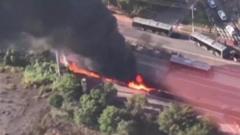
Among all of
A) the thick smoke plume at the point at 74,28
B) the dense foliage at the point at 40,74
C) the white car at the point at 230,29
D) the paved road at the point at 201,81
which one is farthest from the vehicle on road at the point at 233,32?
the dense foliage at the point at 40,74

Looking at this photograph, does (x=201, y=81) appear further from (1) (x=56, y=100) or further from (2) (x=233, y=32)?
(1) (x=56, y=100)

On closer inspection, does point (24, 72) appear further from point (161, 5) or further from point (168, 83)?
point (161, 5)

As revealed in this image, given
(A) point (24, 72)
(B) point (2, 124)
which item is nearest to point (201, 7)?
(A) point (24, 72)

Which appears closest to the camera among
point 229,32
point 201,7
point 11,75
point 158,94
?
point 158,94

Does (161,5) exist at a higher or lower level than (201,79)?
higher

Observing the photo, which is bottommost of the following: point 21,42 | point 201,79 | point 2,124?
point 2,124

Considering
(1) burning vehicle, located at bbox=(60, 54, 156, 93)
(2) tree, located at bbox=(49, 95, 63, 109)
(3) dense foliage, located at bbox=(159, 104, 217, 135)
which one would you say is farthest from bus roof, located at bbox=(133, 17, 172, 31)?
(3) dense foliage, located at bbox=(159, 104, 217, 135)
